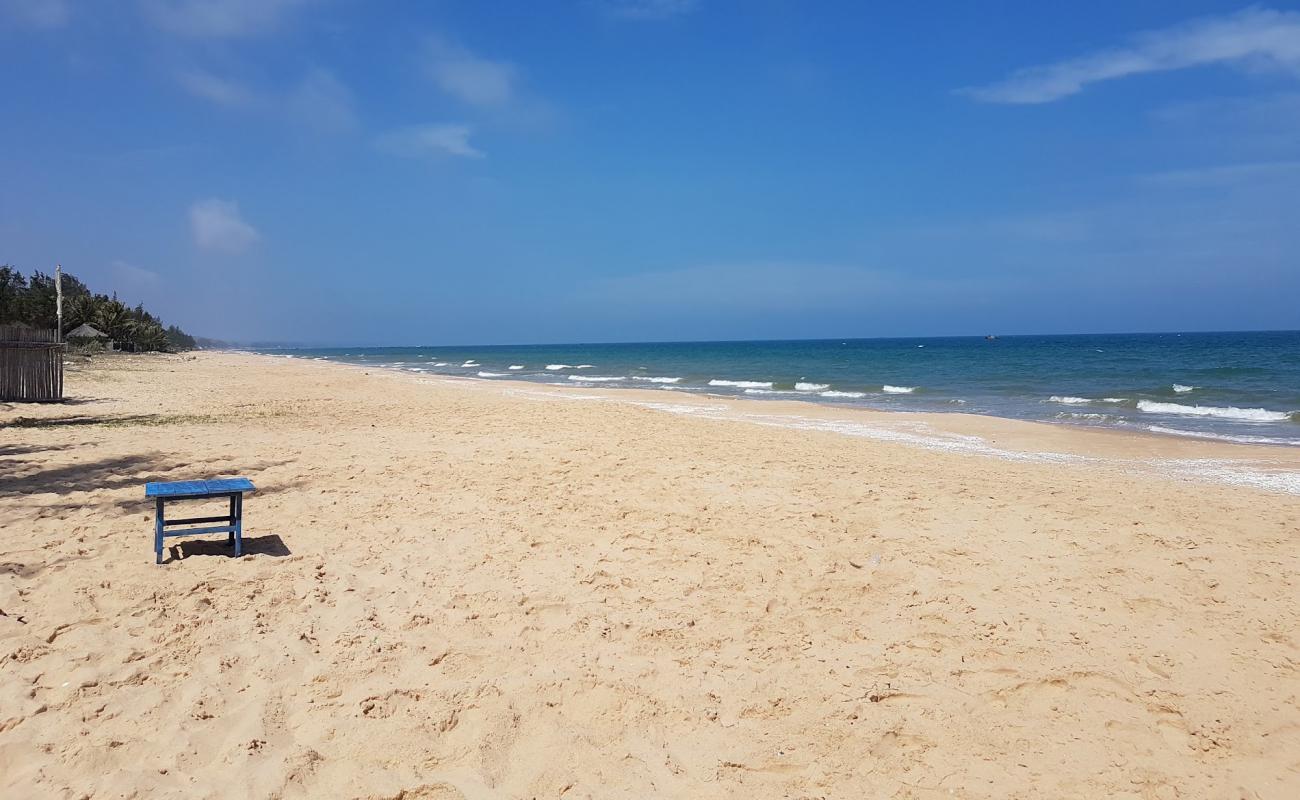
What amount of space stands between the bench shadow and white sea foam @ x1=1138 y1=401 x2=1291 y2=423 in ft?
67.4

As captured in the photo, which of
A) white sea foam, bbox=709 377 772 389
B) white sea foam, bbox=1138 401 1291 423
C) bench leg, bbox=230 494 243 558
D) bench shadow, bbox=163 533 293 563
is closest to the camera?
bench leg, bbox=230 494 243 558

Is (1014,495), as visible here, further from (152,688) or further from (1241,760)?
(152,688)

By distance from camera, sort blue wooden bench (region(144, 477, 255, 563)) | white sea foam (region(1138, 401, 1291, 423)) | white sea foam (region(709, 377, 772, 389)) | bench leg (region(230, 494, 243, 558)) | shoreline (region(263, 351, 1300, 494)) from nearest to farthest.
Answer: blue wooden bench (region(144, 477, 255, 563)) → bench leg (region(230, 494, 243, 558)) → shoreline (region(263, 351, 1300, 494)) → white sea foam (region(1138, 401, 1291, 423)) → white sea foam (region(709, 377, 772, 389))

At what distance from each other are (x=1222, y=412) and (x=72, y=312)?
47930 millimetres

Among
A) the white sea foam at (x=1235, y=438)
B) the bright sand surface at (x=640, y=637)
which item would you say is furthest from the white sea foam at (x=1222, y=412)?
the bright sand surface at (x=640, y=637)

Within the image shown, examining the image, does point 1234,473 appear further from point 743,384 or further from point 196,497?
point 743,384

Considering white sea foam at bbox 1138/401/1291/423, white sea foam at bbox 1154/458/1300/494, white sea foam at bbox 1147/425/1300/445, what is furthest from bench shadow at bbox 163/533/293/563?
white sea foam at bbox 1138/401/1291/423

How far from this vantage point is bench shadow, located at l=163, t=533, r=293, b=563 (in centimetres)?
543

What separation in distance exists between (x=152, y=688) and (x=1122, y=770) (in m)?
4.47

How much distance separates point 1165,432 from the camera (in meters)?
15.4

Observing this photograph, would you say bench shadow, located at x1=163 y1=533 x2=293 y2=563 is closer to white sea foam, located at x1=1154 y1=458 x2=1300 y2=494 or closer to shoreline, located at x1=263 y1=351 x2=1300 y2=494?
shoreline, located at x1=263 y1=351 x2=1300 y2=494

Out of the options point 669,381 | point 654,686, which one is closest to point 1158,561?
point 654,686

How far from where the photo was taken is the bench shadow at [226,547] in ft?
17.8

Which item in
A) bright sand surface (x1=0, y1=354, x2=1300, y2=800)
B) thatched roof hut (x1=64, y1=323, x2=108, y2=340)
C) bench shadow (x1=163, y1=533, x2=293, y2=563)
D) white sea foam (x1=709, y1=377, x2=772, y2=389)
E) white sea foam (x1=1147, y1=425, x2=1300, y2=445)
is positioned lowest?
bright sand surface (x1=0, y1=354, x2=1300, y2=800)
